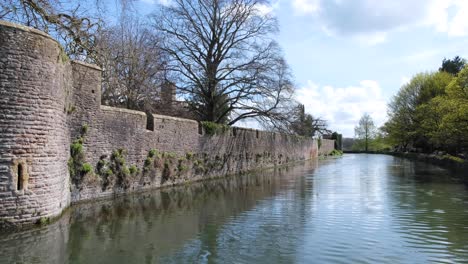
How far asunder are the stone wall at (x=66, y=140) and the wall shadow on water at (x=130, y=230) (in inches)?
24.1

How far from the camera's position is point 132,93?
21.4 m

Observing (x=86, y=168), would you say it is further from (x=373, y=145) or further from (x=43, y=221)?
(x=373, y=145)

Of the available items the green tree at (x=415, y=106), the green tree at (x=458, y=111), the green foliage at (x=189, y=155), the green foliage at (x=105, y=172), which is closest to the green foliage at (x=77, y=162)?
the green foliage at (x=105, y=172)

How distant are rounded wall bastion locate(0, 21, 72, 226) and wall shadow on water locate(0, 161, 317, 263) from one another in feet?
1.80

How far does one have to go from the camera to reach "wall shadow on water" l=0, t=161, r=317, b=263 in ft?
22.3

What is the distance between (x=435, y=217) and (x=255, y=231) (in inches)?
176

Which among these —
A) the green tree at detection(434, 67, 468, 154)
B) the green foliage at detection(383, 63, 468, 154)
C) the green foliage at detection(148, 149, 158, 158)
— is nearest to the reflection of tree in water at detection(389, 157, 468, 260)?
the green foliage at detection(148, 149, 158, 158)

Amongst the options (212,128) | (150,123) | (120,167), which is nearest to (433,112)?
(212,128)

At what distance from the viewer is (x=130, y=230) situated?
28.5 feet

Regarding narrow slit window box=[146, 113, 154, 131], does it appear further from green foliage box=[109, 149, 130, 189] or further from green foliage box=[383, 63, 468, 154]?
green foliage box=[383, 63, 468, 154]

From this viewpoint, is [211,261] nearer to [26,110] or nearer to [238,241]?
[238,241]

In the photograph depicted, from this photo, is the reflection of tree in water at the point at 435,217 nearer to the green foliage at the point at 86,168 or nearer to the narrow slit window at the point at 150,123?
the green foliage at the point at 86,168

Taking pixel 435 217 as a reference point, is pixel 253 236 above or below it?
below

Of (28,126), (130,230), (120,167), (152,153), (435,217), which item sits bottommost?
(130,230)
